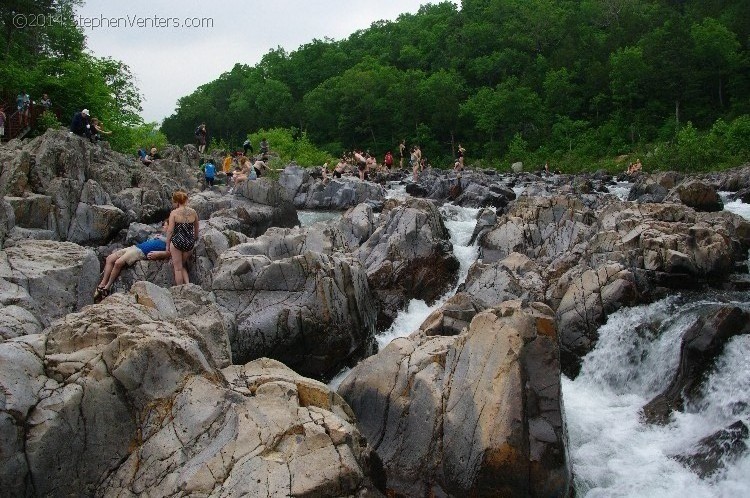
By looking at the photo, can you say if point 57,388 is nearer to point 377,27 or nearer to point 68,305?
point 68,305

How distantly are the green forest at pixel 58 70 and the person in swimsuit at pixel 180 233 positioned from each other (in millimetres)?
21309

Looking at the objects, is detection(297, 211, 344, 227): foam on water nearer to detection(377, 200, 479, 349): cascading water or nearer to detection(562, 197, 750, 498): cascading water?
detection(377, 200, 479, 349): cascading water

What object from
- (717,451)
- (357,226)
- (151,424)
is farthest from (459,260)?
(151,424)

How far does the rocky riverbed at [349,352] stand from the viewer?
21.3ft

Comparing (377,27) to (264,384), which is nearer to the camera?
(264,384)

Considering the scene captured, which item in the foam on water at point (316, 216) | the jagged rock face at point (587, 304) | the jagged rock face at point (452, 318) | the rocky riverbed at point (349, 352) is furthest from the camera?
the foam on water at point (316, 216)

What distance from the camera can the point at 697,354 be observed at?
10.9m

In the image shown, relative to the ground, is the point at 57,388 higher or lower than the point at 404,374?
higher

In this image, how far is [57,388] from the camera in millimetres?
6676

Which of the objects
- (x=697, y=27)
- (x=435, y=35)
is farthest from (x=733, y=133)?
(x=435, y=35)

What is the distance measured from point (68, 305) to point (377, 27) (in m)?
127

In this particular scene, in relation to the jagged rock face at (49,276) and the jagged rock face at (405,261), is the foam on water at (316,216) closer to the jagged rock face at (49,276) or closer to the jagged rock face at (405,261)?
the jagged rock face at (405,261)

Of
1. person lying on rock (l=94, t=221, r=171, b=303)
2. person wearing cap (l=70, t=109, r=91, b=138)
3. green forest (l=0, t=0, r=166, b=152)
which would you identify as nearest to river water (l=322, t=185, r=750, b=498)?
person lying on rock (l=94, t=221, r=171, b=303)

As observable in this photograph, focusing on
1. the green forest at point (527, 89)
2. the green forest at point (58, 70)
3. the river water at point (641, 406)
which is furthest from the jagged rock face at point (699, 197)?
the green forest at point (58, 70)
